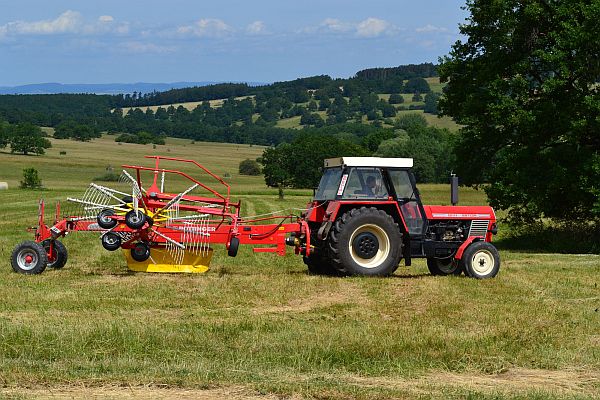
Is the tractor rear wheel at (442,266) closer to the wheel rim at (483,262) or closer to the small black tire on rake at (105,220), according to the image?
the wheel rim at (483,262)

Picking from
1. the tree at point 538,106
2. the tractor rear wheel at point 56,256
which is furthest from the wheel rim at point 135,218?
the tree at point 538,106

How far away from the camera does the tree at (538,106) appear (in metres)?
23.8

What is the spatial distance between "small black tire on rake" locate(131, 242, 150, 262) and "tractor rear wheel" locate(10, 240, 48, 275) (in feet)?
4.74

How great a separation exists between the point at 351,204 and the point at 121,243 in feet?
11.9

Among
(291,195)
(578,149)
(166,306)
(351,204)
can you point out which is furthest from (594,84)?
(291,195)

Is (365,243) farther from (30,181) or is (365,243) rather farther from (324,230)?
(30,181)

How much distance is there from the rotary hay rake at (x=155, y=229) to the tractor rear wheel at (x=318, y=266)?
0.93 metres

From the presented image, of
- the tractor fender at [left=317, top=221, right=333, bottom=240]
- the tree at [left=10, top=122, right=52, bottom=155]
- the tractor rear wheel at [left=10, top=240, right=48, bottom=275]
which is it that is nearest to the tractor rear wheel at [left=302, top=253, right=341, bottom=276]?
the tractor fender at [left=317, top=221, right=333, bottom=240]

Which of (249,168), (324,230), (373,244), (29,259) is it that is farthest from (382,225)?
(249,168)

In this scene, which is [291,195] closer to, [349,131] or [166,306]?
[166,306]

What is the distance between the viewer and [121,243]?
579 inches

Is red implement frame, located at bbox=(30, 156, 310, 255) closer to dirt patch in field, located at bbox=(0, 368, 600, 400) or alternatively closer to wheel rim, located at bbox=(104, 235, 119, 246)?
wheel rim, located at bbox=(104, 235, 119, 246)

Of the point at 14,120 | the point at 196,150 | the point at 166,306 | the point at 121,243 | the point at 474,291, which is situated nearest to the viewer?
the point at 166,306

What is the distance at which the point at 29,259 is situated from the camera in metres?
14.9
